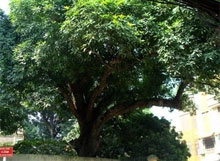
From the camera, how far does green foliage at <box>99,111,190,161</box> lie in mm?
14828

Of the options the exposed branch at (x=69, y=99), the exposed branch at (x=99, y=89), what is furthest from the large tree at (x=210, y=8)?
the exposed branch at (x=69, y=99)

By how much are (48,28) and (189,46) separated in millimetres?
4255

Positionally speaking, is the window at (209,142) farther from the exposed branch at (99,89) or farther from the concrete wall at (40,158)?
the concrete wall at (40,158)

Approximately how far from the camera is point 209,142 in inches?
1104

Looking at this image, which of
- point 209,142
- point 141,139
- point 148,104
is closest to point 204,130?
point 209,142

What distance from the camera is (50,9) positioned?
35.7 ft

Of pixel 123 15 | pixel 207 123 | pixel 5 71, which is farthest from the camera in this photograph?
pixel 207 123

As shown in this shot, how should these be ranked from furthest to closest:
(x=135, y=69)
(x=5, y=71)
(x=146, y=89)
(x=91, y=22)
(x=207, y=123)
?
(x=207, y=123)
(x=146, y=89)
(x=135, y=69)
(x=5, y=71)
(x=91, y=22)

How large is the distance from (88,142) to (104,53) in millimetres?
4268

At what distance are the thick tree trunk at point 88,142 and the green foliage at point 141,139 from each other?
1330 mm

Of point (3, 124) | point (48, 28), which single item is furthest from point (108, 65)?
point (3, 124)

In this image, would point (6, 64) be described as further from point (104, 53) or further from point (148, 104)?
point (148, 104)

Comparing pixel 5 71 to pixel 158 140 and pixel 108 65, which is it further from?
pixel 158 140

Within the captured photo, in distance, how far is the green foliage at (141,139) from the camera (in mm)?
14828
